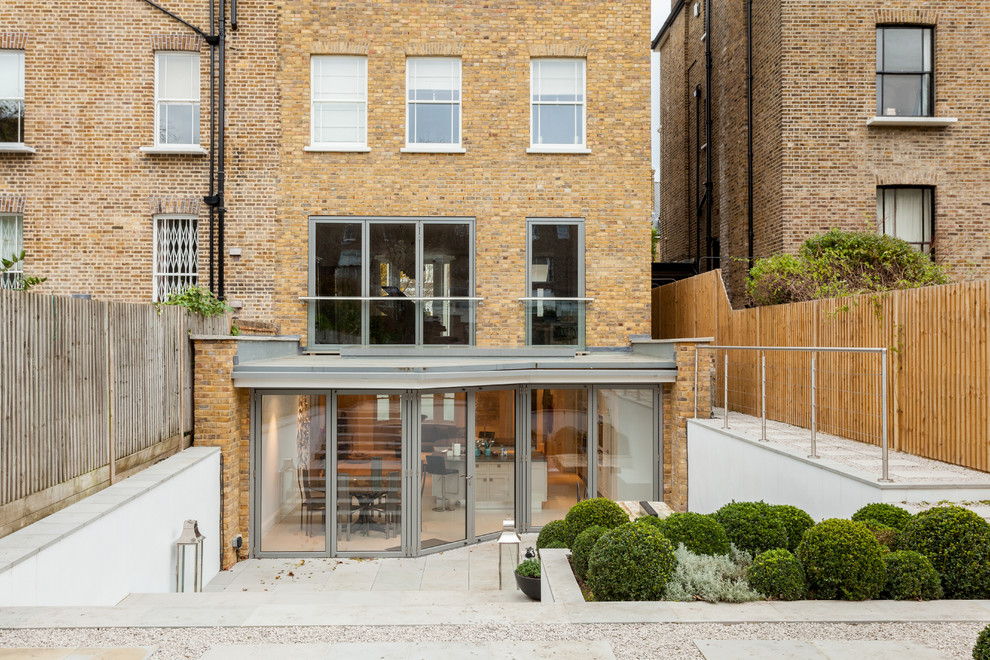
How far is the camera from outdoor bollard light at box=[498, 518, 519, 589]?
8.33 meters

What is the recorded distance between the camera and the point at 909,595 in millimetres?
5062

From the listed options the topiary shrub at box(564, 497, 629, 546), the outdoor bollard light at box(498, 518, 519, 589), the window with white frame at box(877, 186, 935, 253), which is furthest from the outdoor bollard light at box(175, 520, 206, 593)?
the window with white frame at box(877, 186, 935, 253)

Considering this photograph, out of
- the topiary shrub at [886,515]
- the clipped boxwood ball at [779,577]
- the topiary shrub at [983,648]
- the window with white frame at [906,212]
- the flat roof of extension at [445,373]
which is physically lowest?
the clipped boxwood ball at [779,577]

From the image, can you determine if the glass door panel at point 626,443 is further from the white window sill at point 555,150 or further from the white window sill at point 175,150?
the white window sill at point 175,150

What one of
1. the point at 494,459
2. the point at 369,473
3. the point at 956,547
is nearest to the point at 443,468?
the point at 494,459

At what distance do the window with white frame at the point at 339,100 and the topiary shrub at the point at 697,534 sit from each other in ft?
32.6

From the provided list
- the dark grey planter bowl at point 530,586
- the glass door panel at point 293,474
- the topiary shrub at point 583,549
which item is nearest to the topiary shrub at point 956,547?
the topiary shrub at point 583,549

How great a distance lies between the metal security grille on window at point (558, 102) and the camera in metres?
13.9

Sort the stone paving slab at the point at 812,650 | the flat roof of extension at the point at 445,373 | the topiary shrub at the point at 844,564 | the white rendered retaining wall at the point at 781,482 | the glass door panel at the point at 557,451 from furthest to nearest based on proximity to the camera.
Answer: the glass door panel at the point at 557,451 < the flat roof of extension at the point at 445,373 < the white rendered retaining wall at the point at 781,482 < the topiary shrub at the point at 844,564 < the stone paving slab at the point at 812,650

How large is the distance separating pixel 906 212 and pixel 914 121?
179 centimetres

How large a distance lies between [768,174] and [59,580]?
562 inches

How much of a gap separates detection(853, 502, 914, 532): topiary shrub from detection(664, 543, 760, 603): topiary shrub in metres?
1.03

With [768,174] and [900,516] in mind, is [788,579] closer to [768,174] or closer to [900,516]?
[900,516]

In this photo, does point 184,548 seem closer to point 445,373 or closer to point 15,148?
point 445,373
